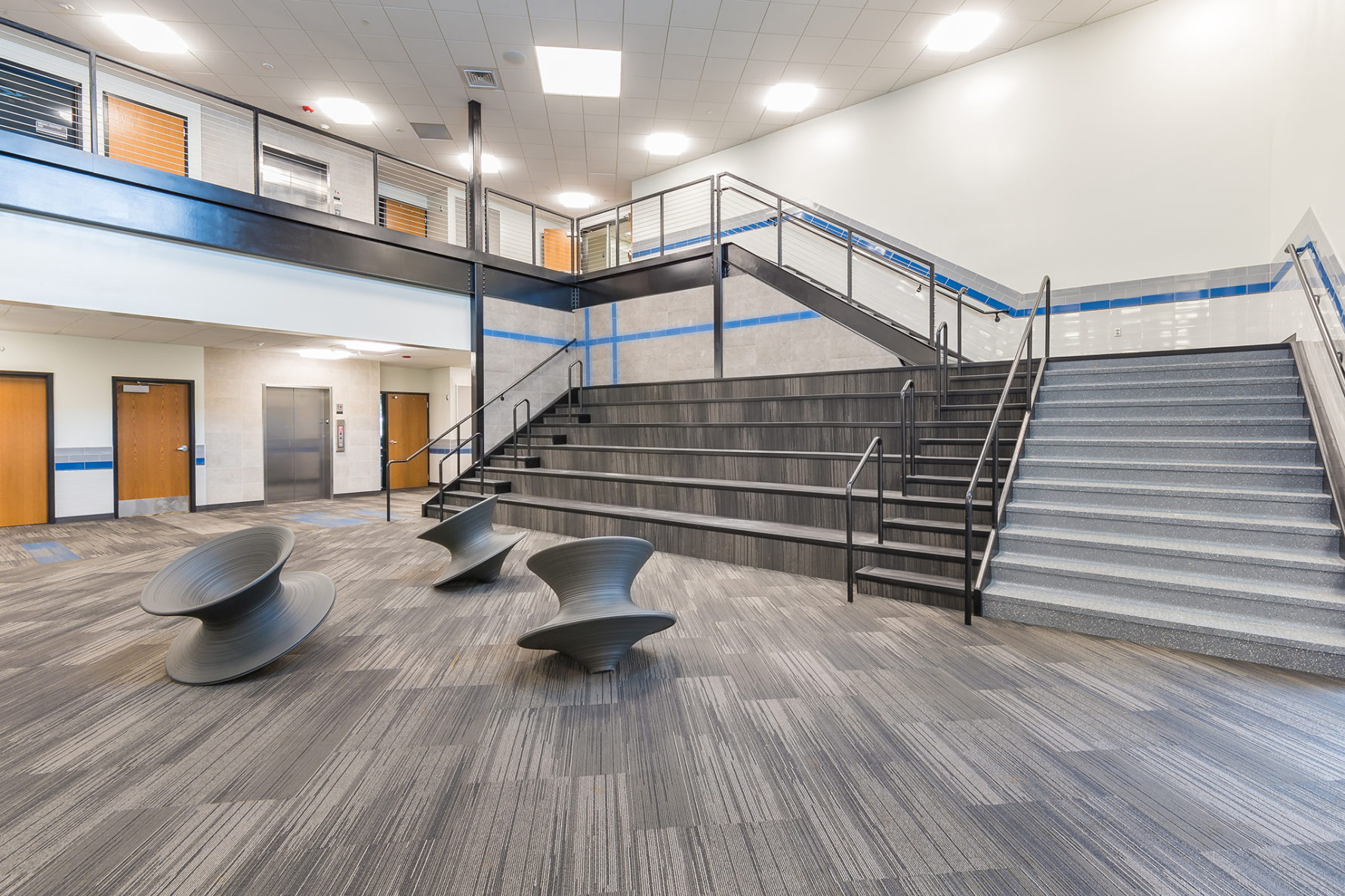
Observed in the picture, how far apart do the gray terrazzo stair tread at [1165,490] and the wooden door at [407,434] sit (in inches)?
425

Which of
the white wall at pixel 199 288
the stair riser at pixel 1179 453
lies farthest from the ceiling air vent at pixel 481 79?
the stair riser at pixel 1179 453

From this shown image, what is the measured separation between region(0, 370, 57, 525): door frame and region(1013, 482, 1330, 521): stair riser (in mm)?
11388

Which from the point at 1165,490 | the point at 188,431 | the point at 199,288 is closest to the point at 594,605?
the point at 1165,490

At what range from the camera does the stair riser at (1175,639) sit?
2.85 metres

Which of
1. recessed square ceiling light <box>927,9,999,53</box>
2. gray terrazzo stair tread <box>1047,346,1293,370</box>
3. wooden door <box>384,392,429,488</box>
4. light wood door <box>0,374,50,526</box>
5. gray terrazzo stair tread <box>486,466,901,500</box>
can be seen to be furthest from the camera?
wooden door <box>384,392,429,488</box>

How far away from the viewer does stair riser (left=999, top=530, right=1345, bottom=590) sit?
10.5 feet

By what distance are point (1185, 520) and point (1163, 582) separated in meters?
0.58

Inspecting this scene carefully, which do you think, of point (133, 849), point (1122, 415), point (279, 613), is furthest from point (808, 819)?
point (1122, 415)

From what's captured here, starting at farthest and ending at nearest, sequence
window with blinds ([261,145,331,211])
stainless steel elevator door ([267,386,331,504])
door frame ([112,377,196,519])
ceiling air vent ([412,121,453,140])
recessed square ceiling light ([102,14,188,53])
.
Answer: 1. stainless steel elevator door ([267,386,331,504])
2. ceiling air vent ([412,121,453,140])
3. window with blinds ([261,145,331,211])
4. door frame ([112,377,196,519])
5. recessed square ceiling light ([102,14,188,53])

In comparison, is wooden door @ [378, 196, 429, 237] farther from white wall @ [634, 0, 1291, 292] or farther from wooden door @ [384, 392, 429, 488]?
white wall @ [634, 0, 1291, 292]

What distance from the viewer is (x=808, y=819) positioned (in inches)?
71.8

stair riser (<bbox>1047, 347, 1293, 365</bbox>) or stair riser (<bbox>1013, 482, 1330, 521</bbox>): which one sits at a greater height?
stair riser (<bbox>1047, 347, 1293, 365</bbox>)

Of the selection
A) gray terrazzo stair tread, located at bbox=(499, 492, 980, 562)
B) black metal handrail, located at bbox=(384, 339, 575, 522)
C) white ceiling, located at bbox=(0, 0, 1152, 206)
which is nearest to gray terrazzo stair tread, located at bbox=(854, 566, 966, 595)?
gray terrazzo stair tread, located at bbox=(499, 492, 980, 562)

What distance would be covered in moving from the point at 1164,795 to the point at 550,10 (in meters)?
8.47
